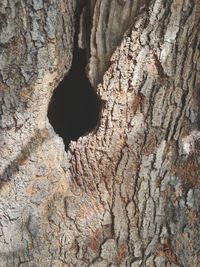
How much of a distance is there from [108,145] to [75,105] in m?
0.35

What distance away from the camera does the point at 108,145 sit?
1.66 meters

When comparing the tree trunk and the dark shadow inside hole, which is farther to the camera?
the dark shadow inside hole

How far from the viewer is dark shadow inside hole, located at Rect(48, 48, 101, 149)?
1.80 m

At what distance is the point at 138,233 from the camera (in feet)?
5.80

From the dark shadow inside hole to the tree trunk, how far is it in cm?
15

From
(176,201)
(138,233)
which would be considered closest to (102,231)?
(138,233)

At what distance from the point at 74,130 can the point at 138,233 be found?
0.48 metres

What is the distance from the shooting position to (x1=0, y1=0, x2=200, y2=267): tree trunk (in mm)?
1544

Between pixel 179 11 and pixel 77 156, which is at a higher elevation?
pixel 179 11

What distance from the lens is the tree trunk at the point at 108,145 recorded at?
1.54 meters

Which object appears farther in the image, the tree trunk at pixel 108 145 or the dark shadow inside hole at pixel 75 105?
the dark shadow inside hole at pixel 75 105

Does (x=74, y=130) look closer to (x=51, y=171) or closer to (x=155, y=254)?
(x=51, y=171)

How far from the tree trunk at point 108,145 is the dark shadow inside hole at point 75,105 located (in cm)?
15

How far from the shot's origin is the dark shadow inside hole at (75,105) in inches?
71.1
